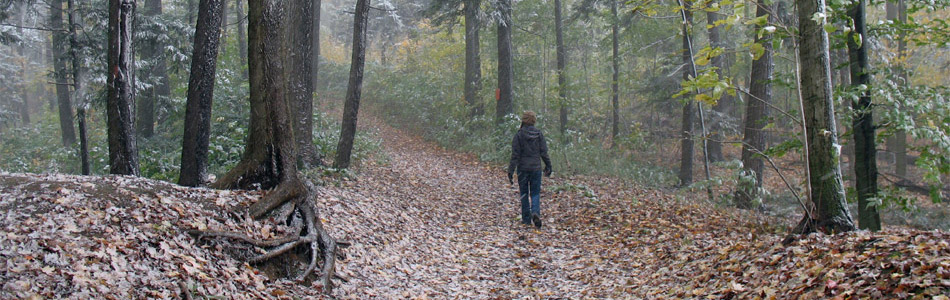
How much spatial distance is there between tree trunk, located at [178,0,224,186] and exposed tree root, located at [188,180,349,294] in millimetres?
2746

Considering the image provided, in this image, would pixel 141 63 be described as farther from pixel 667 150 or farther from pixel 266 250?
pixel 667 150

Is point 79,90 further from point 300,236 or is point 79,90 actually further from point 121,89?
point 300,236

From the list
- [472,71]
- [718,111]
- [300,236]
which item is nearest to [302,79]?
[300,236]

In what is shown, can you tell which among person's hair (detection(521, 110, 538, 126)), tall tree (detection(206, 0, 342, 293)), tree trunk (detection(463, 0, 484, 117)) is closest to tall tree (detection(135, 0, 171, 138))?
tree trunk (detection(463, 0, 484, 117))

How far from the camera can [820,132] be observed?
5.42 m

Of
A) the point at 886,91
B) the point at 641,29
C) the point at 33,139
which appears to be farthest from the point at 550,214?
the point at 33,139

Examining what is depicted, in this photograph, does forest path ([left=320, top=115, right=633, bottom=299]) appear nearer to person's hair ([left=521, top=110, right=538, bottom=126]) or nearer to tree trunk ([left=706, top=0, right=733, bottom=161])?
person's hair ([left=521, top=110, right=538, bottom=126])

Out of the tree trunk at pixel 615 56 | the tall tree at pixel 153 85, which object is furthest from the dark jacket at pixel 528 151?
the tall tree at pixel 153 85

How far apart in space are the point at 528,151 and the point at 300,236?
4.57 metres

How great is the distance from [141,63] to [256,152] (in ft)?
35.4

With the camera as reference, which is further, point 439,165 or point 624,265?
point 439,165

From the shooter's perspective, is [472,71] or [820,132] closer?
[820,132]

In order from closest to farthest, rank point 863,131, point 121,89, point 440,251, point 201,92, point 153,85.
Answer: point 863,131
point 121,89
point 440,251
point 201,92
point 153,85

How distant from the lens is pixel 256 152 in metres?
6.41
